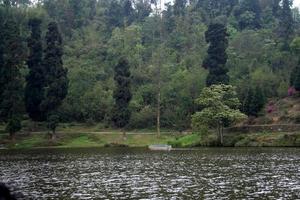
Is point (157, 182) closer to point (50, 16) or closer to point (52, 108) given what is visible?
point (52, 108)

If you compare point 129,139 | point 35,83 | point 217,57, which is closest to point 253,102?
point 217,57

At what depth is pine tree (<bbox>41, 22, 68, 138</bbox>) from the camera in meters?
113

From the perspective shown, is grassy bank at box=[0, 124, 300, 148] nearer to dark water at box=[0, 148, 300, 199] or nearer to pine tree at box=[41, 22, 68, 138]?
pine tree at box=[41, 22, 68, 138]

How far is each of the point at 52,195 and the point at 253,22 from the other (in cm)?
15336

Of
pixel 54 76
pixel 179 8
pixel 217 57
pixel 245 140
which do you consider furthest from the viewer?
pixel 179 8

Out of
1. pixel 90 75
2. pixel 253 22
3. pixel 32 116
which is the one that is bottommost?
pixel 32 116

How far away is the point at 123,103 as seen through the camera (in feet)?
364

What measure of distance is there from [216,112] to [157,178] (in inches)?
2032

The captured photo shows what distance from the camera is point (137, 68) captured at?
14412 cm

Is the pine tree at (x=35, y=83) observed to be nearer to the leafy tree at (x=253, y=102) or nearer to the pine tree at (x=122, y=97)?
the pine tree at (x=122, y=97)

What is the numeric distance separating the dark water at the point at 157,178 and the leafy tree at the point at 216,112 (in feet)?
97.7

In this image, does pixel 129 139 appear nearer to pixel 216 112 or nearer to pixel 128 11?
pixel 216 112

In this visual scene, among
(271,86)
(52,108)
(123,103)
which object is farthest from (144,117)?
(271,86)

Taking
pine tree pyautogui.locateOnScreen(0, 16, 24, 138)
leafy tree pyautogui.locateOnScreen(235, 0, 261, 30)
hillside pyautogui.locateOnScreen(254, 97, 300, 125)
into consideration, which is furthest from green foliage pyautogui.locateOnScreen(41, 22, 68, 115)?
leafy tree pyautogui.locateOnScreen(235, 0, 261, 30)
